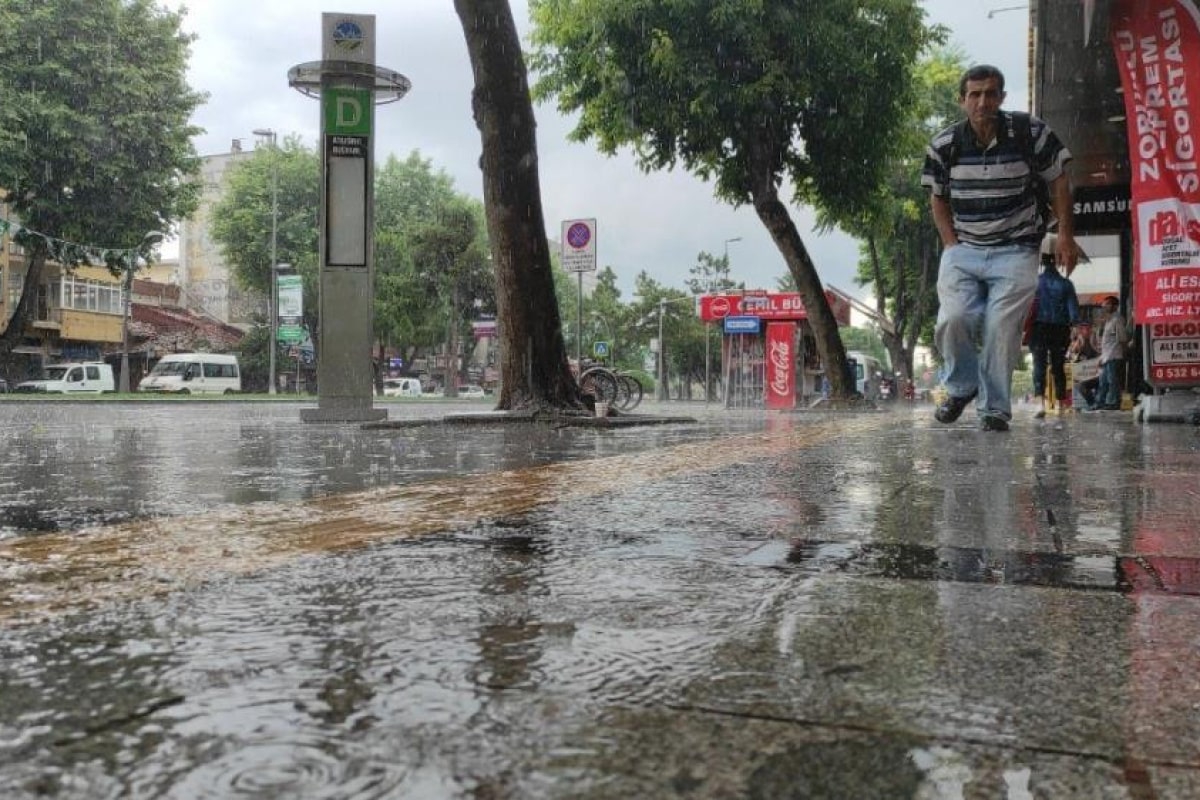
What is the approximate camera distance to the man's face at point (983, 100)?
20.4ft

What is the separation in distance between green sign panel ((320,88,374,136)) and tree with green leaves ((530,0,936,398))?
8576 mm

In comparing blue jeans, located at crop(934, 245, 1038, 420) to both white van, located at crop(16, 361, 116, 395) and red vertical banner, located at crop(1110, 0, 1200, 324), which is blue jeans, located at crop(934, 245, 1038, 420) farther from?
white van, located at crop(16, 361, 116, 395)

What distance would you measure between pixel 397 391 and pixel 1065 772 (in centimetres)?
5912

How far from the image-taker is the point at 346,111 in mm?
11453

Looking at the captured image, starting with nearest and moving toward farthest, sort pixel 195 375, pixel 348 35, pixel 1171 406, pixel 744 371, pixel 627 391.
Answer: pixel 1171 406 < pixel 348 35 < pixel 627 391 < pixel 744 371 < pixel 195 375

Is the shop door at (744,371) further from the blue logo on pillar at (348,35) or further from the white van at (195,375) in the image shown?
the white van at (195,375)

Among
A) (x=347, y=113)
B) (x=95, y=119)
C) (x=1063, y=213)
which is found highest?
(x=95, y=119)

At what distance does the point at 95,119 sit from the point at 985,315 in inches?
1279

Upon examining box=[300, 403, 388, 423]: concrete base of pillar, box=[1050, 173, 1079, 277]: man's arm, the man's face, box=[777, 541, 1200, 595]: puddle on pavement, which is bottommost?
box=[777, 541, 1200, 595]: puddle on pavement

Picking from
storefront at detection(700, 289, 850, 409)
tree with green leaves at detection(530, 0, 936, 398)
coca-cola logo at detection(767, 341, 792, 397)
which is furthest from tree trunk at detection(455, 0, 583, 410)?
coca-cola logo at detection(767, 341, 792, 397)

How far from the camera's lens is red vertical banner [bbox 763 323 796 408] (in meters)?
26.5

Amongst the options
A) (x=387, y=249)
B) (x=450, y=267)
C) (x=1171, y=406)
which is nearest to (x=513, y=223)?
(x=1171, y=406)

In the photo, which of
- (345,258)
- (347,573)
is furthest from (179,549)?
(345,258)

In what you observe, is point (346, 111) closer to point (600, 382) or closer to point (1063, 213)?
point (600, 382)
